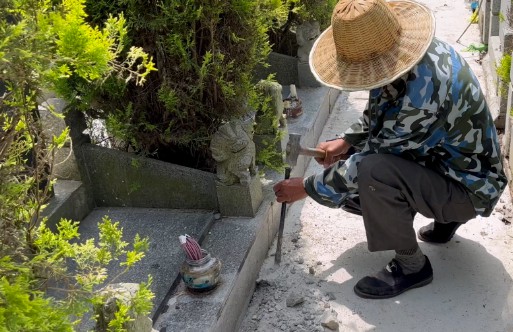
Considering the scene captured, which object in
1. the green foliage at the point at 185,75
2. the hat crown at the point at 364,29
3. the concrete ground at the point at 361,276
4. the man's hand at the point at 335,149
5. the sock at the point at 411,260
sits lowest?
the concrete ground at the point at 361,276

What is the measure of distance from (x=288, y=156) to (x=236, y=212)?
0.55 m

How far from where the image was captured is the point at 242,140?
152 inches

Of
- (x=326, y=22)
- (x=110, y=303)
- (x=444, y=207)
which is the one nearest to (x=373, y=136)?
(x=444, y=207)

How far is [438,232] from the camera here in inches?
161

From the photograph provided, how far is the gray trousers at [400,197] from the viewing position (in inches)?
138

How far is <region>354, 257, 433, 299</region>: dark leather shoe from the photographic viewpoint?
3.69m

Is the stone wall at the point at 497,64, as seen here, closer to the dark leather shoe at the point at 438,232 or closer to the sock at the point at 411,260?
the dark leather shoe at the point at 438,232

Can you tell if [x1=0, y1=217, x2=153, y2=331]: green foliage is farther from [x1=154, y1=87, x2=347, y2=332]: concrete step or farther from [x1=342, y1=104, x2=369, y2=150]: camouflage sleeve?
[x1=342, y1=104, x2=369, y2=150]: camouflage sleeve

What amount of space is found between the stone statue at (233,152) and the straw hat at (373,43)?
31.6 inches

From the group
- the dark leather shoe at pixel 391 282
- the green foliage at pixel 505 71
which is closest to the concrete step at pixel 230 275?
the dark leather shoe at pixel 391 282

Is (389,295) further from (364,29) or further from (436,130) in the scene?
(364,29)

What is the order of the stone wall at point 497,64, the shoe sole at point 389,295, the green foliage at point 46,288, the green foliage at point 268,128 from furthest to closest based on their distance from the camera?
the stone wall at point 497,64 → the green foliage at point 268,128 → the shoe sole at point 389,295 → the green foliage at point 46,288

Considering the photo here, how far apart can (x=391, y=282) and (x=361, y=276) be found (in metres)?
0.24

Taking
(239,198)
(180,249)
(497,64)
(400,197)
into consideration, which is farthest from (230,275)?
(497,64)
